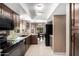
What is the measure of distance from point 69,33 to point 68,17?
0.36 meters

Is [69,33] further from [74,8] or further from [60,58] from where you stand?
[60,58]

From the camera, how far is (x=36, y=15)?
755 cm

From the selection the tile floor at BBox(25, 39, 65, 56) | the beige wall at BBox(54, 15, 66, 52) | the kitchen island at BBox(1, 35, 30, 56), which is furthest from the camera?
the beige wall at BBox(54, 15, 66, 52)

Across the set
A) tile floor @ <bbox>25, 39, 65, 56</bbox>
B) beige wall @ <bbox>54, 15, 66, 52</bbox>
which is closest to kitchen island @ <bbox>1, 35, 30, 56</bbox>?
tile floor @ <bbox>25, 39, 65, 56</bbox>

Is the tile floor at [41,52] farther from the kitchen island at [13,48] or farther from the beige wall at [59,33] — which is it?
the kitchen island at [13,48]

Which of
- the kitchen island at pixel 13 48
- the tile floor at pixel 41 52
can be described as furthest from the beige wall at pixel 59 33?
the kitchen island at pixel 13 48

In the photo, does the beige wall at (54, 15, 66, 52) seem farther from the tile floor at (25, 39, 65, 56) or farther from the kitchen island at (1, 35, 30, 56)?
the kitchen island at (1, 35, 30, 56)

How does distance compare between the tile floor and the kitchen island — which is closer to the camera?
the kitchen island

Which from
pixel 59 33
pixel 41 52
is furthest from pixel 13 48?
pixel 59 33

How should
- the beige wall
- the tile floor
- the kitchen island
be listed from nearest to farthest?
the kitchen island
the tile floor
the beige wall

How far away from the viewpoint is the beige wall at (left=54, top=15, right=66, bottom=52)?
247 inches

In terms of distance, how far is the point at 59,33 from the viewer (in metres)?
6.32

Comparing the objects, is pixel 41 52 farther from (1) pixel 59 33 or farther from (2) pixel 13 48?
(2) pixel 13 48

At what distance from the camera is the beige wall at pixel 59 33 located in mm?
6285
